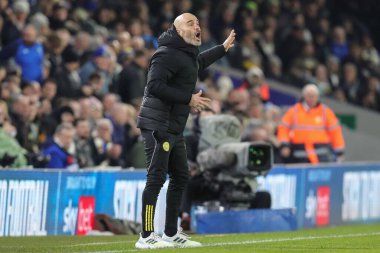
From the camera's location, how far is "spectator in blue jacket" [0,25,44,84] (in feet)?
61.3

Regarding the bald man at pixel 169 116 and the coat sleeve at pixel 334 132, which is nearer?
the bald man at pixel 169 116

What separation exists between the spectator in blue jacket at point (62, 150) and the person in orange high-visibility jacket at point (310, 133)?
4.17 meters

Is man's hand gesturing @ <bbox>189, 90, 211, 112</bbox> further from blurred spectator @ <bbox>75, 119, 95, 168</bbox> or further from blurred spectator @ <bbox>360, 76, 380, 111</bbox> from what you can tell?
blurred spectator @ <bbox>360, 76, 380, 111</bbox>

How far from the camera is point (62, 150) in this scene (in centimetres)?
1642

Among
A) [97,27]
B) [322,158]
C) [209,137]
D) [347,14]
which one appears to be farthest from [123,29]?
[347,14]

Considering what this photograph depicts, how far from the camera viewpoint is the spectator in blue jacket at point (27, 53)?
61.3 ft

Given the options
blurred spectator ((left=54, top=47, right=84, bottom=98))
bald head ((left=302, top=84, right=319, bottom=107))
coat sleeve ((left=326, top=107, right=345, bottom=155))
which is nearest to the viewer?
blurred spectator ((left=54, top=47, right=84, bottom=98))

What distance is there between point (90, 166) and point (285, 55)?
396 inches

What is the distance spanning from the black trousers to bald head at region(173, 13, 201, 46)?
0.93 meters

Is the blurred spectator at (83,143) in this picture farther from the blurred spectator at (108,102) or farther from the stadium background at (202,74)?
the blurred spectator at (108,102)

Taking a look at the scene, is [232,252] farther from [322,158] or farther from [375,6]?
[375,6]

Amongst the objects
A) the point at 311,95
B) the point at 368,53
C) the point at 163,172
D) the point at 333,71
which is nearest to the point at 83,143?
the point at 311,95

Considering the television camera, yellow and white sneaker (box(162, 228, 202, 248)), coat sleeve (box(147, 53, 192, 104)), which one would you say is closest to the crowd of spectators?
the television camera

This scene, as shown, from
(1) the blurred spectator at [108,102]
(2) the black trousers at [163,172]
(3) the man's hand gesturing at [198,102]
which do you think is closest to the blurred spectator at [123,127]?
(1) the blurred spectator at [108,102]
